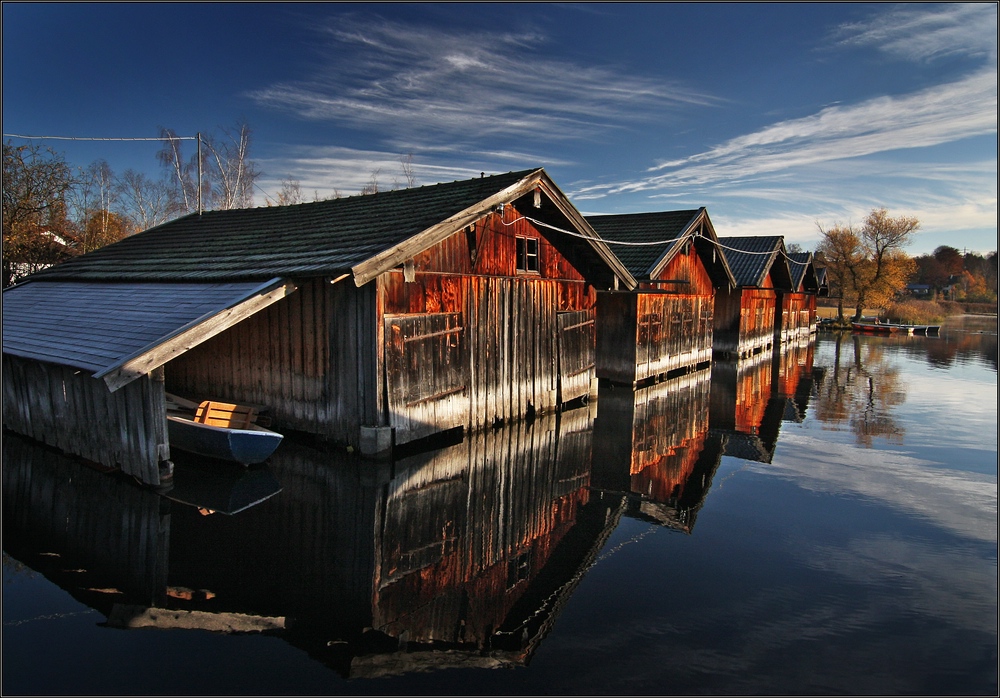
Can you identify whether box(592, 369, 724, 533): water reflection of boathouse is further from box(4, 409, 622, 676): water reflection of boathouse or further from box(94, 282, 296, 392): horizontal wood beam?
box(94, 282, 296, 392): horizontal wood beam

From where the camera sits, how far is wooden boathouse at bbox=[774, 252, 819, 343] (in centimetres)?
3700

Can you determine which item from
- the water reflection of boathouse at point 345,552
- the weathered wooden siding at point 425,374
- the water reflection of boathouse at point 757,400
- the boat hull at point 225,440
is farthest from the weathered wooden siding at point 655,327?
the boat hull at point 225,440

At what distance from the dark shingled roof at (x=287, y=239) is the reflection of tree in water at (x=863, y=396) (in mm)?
10244

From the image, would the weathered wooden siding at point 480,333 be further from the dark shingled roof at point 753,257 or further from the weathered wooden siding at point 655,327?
the dark shingled roof at point 753,257

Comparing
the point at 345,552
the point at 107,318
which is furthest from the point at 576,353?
the point at 107,318

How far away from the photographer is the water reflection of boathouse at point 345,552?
206 inches

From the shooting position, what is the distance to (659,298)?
2038cm

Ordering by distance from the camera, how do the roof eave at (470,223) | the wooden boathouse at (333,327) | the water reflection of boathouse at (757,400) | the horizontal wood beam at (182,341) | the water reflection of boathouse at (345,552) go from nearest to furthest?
the water reflection of boathouse at (345,552) < the horizontal wood beam at (182,341) < the wooden boathouse at (333,327) < the roof eave at (470,223) < the water reflection of boathouse at (757,400)

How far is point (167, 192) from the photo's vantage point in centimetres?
4434

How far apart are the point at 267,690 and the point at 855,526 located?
7.75 m

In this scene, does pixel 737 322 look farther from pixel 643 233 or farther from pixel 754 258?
pixel 643 233

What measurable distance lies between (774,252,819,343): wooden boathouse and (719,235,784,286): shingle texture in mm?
6750

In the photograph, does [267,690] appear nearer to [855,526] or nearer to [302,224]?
[855,526]

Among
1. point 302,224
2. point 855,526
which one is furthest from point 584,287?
point 855,526
